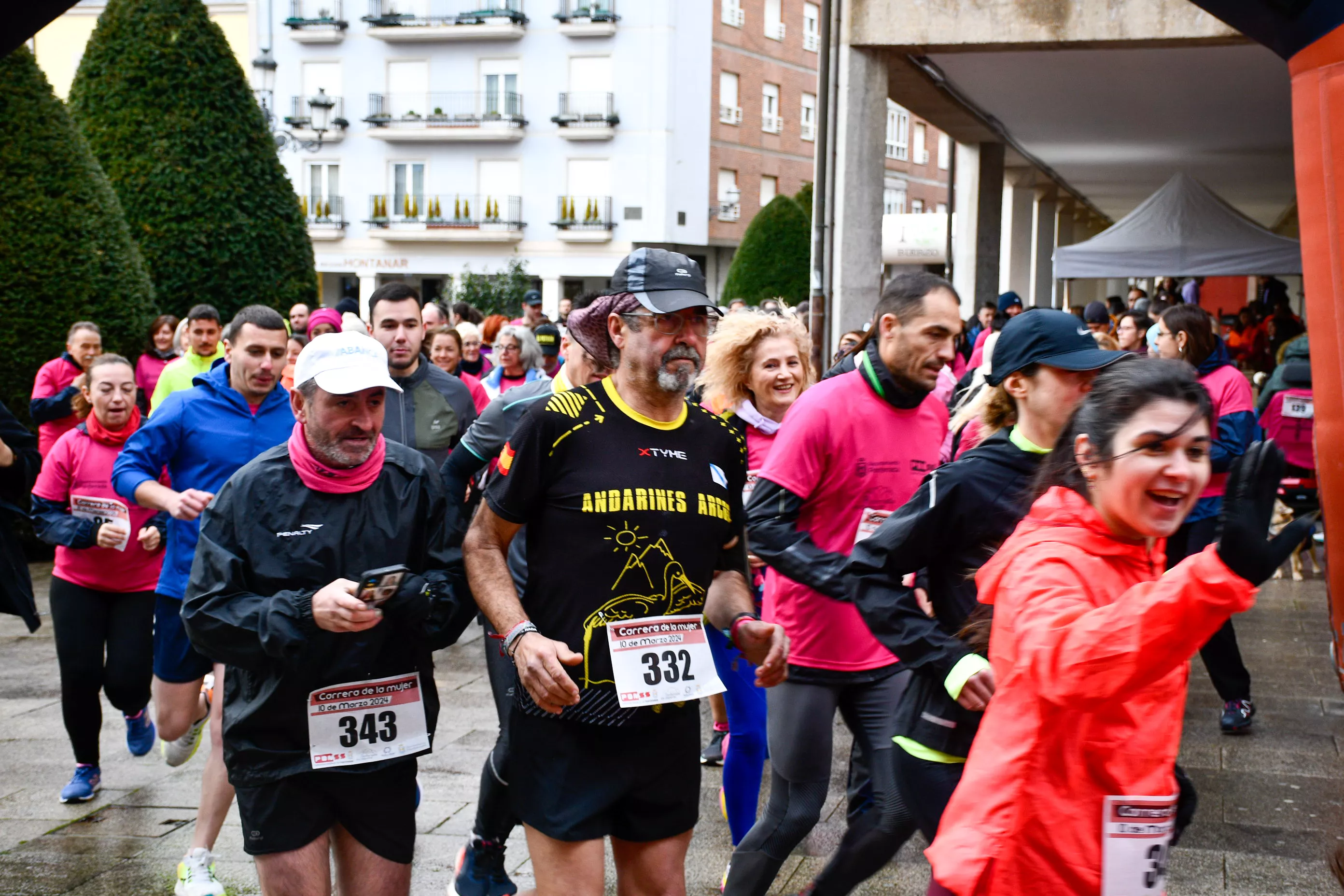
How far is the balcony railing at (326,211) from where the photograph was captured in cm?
4722

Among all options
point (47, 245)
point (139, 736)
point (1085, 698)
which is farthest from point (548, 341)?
point (1085, 698)

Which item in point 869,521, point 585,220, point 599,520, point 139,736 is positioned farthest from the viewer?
point 585,220

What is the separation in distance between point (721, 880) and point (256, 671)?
6.88ft

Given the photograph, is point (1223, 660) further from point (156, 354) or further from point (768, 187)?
point (768, 187)

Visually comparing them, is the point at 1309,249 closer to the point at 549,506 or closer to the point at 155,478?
the point at 549,506

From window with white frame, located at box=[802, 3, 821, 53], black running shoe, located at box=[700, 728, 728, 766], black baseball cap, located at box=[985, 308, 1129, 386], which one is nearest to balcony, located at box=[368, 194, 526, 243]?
window with white frame, located at box=[802, 3, 821, 53]

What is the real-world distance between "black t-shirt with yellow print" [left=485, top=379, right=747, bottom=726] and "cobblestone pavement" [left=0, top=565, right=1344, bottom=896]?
1824 mm

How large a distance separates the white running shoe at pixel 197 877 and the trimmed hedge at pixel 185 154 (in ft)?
34.7

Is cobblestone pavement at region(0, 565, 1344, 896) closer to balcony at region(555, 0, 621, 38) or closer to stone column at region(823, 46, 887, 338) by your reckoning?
stone column at region(823, 46, 887, 338)

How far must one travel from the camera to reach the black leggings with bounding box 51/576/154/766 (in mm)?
5863

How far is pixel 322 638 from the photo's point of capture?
139 inches

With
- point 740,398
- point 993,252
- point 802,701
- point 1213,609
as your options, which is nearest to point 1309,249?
point 740,398

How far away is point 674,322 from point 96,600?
361 centimetres

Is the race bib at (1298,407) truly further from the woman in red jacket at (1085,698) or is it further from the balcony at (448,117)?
the balcony at (448,117)
